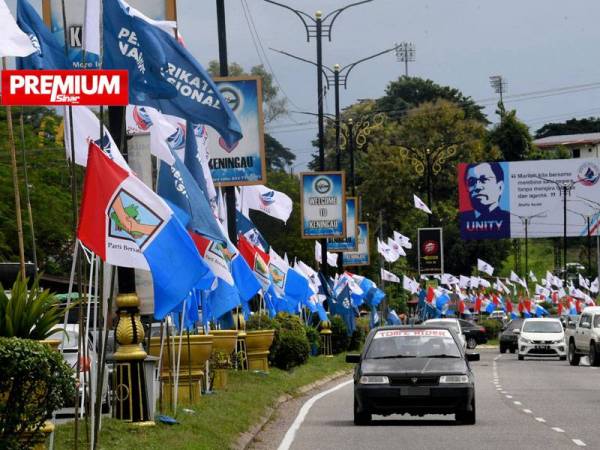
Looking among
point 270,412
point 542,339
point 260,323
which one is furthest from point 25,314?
point 542,339

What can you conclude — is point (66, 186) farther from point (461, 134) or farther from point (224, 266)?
point (461, 134)

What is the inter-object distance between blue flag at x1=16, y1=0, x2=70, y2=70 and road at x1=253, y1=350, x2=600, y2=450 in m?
5.33

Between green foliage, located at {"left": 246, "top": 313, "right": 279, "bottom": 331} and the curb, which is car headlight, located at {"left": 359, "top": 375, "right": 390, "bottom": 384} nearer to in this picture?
the curb

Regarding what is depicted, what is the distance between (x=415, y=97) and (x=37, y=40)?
127m

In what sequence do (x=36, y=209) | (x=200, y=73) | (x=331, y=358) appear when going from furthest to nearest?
(x=36, y=209) < (x=331, y=358) < (x=200, y=73)

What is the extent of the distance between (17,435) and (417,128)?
116453 millimetres

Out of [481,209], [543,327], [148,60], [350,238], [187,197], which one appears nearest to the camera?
A: [148,60]

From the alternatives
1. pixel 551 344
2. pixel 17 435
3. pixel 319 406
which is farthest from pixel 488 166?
pixel 17 435

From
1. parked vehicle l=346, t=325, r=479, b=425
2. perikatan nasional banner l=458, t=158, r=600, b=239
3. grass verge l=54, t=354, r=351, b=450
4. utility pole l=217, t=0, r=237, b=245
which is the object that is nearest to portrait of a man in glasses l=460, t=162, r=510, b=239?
perikatan nasional banner l=458, t=158, r=600, b=239

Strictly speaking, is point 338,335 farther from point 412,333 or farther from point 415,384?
point 415,384

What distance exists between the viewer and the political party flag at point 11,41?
41.7ft

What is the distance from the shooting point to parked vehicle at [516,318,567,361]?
5384cm

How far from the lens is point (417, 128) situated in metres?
127

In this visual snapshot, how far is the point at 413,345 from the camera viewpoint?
74.3 feet
